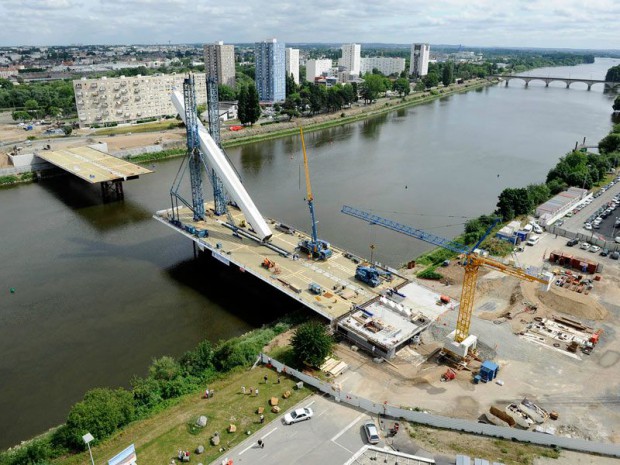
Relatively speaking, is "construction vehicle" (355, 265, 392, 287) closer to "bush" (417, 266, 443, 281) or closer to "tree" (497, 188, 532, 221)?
"bush" (417, 266, 443, 281)

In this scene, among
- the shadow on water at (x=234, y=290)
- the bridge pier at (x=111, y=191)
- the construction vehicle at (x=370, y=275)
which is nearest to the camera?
the construction vehicle at (x=370, y=275)

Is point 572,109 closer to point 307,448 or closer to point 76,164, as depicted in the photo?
point 76,164

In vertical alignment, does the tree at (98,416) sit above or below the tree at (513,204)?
below

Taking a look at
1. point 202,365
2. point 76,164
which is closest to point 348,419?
point 202,365

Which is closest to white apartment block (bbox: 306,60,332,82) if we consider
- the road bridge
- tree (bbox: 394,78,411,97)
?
tree (bbox: 394,78,411,97)

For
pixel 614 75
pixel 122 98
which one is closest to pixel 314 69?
pixel 122 98

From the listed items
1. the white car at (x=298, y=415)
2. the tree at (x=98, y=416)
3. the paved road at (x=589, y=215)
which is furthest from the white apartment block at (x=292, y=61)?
the white car at (x=298, y=415)

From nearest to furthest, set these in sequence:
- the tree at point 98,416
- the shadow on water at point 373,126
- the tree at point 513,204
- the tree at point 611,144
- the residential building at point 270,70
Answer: the tree at point 98,416 < the tree at point 513,204 < the tree at point 611,144 < the shadow on water at point 373,126 < the residential building at point 270,70

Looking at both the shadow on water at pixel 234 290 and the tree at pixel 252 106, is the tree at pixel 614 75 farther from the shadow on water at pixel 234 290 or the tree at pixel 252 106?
the shadow on water at pixel 234 290
